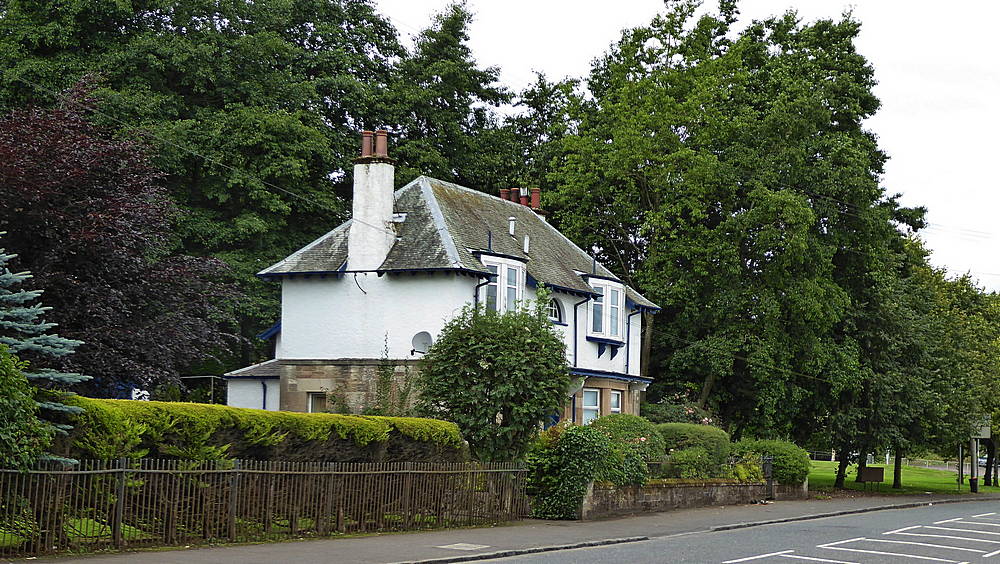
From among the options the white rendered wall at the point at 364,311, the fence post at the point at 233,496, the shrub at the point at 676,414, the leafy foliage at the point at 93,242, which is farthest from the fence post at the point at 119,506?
the shrub at the point at 676,414

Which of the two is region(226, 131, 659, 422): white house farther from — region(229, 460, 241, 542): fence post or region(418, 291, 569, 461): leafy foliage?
region(229, 460, 241, 542): fence post

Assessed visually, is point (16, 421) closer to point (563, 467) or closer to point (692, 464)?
point (563, 467)

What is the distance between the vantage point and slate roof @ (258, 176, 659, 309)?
3228 cm

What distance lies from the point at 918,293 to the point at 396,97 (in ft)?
78.8

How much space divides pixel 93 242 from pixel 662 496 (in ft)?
49.5

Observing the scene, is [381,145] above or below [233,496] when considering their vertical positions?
above

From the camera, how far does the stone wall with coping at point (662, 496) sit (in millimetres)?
25266

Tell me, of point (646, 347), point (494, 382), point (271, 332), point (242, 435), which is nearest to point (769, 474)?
point (646, 347)

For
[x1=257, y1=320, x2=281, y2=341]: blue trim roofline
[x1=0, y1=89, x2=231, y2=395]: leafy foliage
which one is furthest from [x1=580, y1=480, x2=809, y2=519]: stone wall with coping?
[x1=257, y1=320, x2=281, y2=341]: blue trim roofline

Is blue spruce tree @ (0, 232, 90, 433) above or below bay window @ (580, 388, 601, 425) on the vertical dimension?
above

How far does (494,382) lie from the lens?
78.0 ft

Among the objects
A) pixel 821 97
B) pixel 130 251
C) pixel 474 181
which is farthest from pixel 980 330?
pixel 130 251

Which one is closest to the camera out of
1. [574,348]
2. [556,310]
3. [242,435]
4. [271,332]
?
[242,435]

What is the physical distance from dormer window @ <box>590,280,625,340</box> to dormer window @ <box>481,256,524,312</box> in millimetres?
4242
